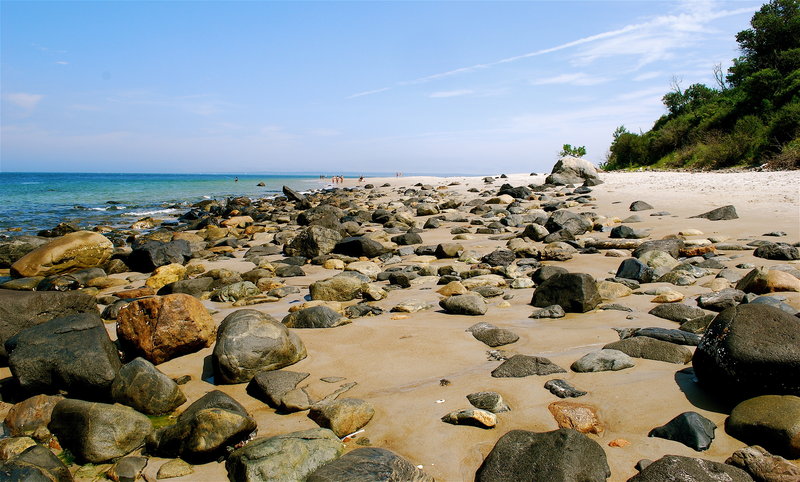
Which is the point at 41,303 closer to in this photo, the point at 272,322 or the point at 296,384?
the point at 272,322

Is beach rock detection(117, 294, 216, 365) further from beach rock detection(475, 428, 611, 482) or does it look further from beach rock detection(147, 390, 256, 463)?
beach rock detection(475, 428, 611, 482)

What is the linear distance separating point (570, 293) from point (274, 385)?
2893mm

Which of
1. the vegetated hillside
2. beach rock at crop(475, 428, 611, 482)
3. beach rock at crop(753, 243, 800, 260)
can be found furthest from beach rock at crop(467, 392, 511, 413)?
the vegetated hillside

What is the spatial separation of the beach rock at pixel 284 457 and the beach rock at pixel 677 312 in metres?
3.13

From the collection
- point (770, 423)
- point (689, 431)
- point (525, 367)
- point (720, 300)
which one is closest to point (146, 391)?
point (525, 367)

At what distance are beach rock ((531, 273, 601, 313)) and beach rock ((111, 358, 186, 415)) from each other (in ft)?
11.1

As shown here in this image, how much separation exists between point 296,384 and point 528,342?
1.86 meters

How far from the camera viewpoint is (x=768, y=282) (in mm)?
4551

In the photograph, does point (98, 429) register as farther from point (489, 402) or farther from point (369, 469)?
point (489, 402)

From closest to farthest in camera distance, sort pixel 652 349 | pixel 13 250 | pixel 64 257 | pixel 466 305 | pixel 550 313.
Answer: pixel 652 349, pixel 550 313, pixel 466 305, pixel 64 257, pixel 13 250

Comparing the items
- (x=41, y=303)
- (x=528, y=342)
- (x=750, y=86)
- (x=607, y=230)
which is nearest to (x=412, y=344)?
(x=528, y=342)

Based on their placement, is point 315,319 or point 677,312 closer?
point 677,312

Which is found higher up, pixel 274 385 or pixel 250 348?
pixel 250 348

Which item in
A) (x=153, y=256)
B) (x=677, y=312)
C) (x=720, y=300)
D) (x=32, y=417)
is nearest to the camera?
(x=32, y=417)
